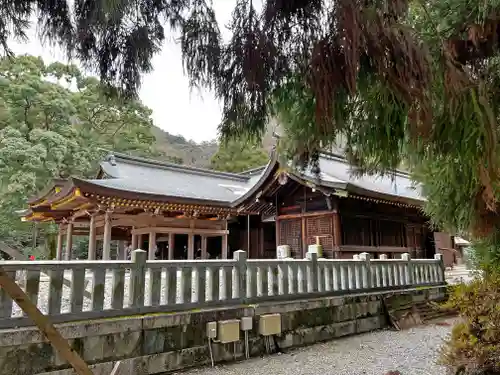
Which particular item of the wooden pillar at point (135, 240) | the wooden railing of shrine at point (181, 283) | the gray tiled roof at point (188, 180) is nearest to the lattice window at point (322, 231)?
the gray tiled roof at point (188, 180)

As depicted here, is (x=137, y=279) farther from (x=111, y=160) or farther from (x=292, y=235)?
(x=111, y=160)

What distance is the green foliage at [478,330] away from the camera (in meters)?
3.13

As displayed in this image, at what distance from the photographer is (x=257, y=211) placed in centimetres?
1241

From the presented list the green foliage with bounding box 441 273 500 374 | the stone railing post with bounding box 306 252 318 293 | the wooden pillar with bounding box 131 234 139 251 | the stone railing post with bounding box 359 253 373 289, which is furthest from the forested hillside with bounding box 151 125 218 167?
the green foliage with bounding box 441 273 500 374

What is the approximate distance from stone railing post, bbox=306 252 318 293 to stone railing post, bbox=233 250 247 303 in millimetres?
1303

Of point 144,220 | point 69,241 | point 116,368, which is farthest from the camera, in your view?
point 69,241

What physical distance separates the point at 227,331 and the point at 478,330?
2.71 m

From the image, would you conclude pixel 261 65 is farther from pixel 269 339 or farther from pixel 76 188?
pixel 76 188

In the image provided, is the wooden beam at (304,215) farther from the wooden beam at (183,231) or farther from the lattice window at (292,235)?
the wooden beam at (183,231)

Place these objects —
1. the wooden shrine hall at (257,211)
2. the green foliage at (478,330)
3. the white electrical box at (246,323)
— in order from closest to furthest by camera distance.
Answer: the green foliage at (478,330) < the white electrical box at (246,323) < the wooden shrine hall at (257,211)

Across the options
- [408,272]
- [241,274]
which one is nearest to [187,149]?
[408,272]

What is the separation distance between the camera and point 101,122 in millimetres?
23453

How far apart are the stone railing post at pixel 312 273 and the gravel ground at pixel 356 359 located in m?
0.84

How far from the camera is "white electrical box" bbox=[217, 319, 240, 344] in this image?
15.3 ft
